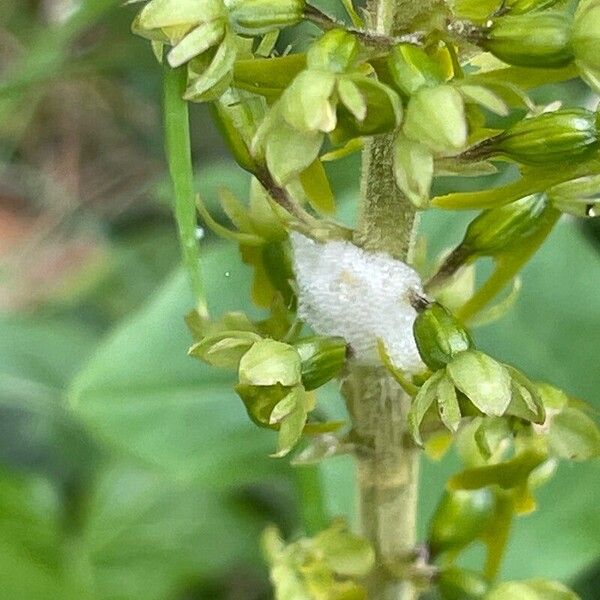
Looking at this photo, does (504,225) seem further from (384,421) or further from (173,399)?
(173,399)

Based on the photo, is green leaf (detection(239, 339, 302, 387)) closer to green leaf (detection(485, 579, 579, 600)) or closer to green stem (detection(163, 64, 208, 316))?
green stem (detection(163, 64, 208, 316))

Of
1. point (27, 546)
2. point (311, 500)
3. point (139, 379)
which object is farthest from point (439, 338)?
point (27, 546)

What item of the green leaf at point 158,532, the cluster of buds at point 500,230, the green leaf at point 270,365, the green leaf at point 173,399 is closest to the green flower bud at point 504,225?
the cluster of buds at point 500,230

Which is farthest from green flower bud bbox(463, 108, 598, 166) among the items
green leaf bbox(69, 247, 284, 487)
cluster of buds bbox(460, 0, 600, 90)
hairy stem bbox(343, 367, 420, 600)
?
green leaf bbox(69, 247, 284, 487)

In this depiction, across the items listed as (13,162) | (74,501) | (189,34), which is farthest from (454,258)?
(13,162)

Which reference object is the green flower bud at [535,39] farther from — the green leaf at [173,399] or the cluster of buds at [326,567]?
the green leaf at [173,399]

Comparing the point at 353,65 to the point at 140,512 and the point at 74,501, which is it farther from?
the point at 74,501
